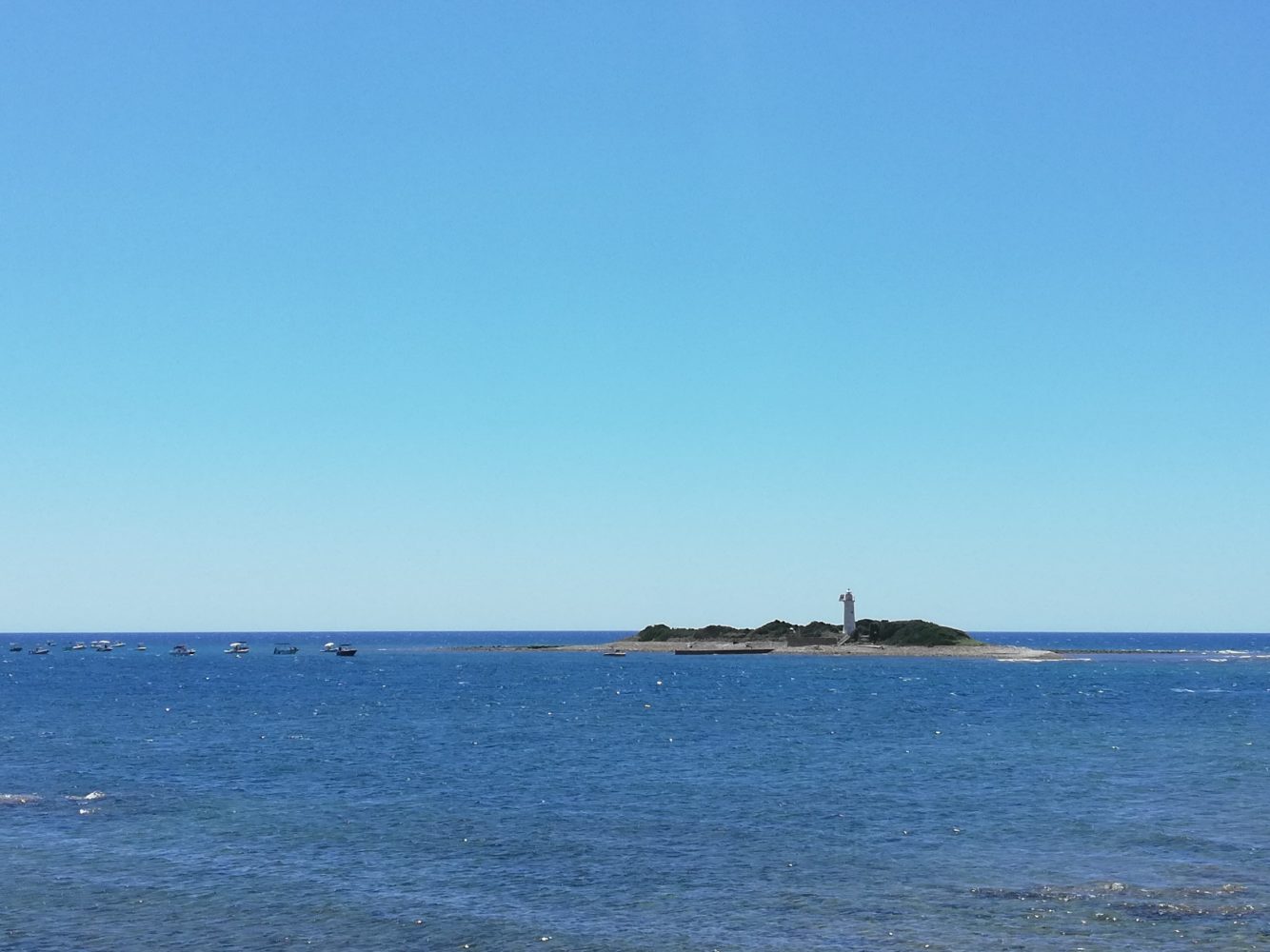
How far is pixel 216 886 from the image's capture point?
1410 inches

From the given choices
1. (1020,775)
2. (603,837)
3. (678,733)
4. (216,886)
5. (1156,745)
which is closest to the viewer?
(216,886)

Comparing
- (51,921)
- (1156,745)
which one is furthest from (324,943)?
(1156,745)

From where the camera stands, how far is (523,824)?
4619cm

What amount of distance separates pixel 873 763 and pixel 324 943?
4231 centimetres

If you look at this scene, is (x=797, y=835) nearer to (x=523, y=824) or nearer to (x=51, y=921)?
(x=523, y=824)

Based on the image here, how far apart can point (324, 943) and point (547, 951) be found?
19.8 feet

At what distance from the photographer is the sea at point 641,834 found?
31094 mm

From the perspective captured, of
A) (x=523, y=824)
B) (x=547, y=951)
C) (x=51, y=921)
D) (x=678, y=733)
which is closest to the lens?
(x=547, y=951)

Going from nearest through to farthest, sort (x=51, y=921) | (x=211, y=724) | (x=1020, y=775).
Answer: (x=51, y=921)
(x=1020, y=775)
(x=211, y=724)

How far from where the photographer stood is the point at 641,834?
43812 millimetres

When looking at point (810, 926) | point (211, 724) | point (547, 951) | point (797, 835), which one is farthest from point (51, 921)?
point (211, 724)

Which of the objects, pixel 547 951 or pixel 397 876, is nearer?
pixel 547 951

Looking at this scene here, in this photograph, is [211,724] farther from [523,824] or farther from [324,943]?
[324,943]

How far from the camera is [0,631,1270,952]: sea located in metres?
31.1
